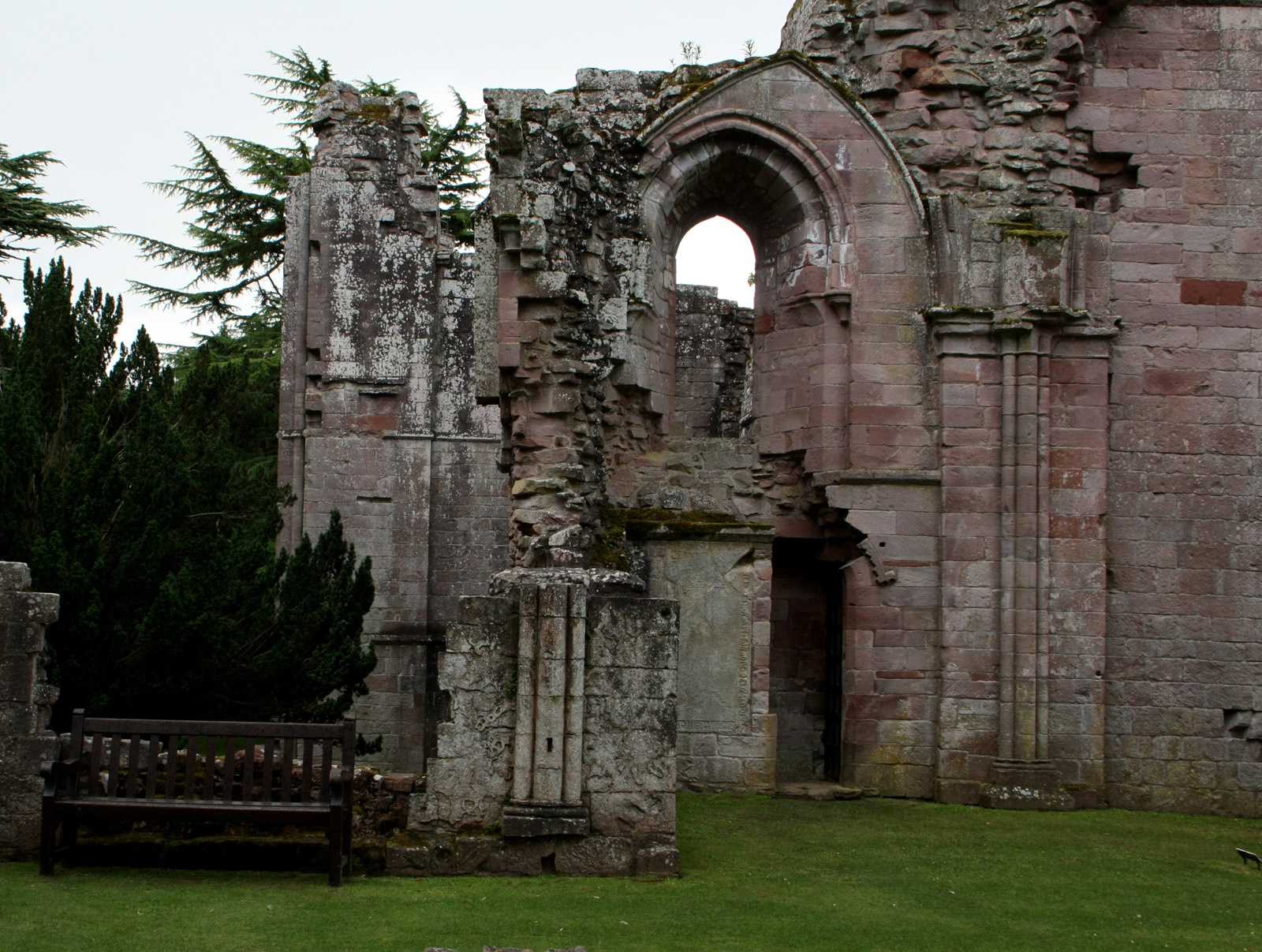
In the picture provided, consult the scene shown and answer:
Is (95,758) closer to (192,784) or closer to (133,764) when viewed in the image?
(133,764)

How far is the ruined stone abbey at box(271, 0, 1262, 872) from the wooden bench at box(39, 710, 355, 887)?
340 cm

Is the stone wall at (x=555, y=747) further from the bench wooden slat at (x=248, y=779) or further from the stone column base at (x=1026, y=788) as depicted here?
the stone column base at (x=1026, y=788)

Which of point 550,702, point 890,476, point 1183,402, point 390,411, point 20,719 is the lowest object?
point 20,719

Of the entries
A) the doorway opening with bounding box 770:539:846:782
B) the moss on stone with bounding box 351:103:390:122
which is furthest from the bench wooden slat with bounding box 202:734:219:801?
the moss on stone with bounding box 351:103:390:122

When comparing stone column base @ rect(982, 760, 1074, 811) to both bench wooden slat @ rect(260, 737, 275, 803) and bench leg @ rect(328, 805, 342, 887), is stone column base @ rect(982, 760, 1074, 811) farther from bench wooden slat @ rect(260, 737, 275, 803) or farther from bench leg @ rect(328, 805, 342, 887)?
bench wooden slat @ rect(260, 737, 275, 803)

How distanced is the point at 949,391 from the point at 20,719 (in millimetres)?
7382

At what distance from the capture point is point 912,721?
1093cm

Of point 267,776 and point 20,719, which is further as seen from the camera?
point 20,719

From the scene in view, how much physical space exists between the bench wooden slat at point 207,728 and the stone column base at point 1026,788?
5.76m

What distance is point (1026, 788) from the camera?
34.8ft

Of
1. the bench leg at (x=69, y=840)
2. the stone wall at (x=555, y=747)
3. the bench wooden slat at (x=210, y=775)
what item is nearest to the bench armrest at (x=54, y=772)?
the bench leg at (x=69, y=840)

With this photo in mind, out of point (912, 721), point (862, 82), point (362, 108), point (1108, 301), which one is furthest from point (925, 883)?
point (362, 108)

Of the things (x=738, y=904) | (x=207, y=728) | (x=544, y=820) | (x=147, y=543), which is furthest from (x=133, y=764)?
(x=738, y=904)

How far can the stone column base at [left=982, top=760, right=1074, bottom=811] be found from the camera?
10539mm
